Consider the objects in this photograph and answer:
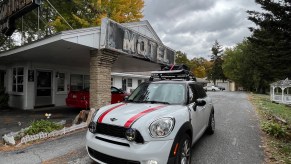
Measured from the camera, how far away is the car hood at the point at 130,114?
11.5 ft

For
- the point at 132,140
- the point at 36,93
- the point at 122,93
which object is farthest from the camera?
the point at 36,93

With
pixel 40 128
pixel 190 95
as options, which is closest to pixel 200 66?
pixel 40 128

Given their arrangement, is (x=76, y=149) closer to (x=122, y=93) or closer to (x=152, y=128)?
(x=152, y=128)

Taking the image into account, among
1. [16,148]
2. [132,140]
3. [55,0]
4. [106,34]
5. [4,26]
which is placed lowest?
[16,148]

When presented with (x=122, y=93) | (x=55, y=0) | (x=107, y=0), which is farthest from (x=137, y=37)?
(x=55, y=0)

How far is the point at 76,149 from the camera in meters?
5.32

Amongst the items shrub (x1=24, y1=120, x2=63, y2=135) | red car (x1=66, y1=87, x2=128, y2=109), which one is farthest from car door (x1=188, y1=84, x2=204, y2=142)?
red car (x1=66, y1=87, x2=128, y2=109)

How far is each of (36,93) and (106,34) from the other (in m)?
7.52

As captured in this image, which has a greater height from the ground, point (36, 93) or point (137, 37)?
point (137, 37)

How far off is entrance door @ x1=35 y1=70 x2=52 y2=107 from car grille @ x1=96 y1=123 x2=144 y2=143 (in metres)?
10.9

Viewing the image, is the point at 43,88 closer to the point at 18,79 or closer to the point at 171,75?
the point at 18,79

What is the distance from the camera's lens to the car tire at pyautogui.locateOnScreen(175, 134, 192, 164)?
3527mm

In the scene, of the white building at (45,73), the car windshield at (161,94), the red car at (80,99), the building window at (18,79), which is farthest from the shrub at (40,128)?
the building window at (18,79)

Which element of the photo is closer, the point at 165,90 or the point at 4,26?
the point at 165,90
